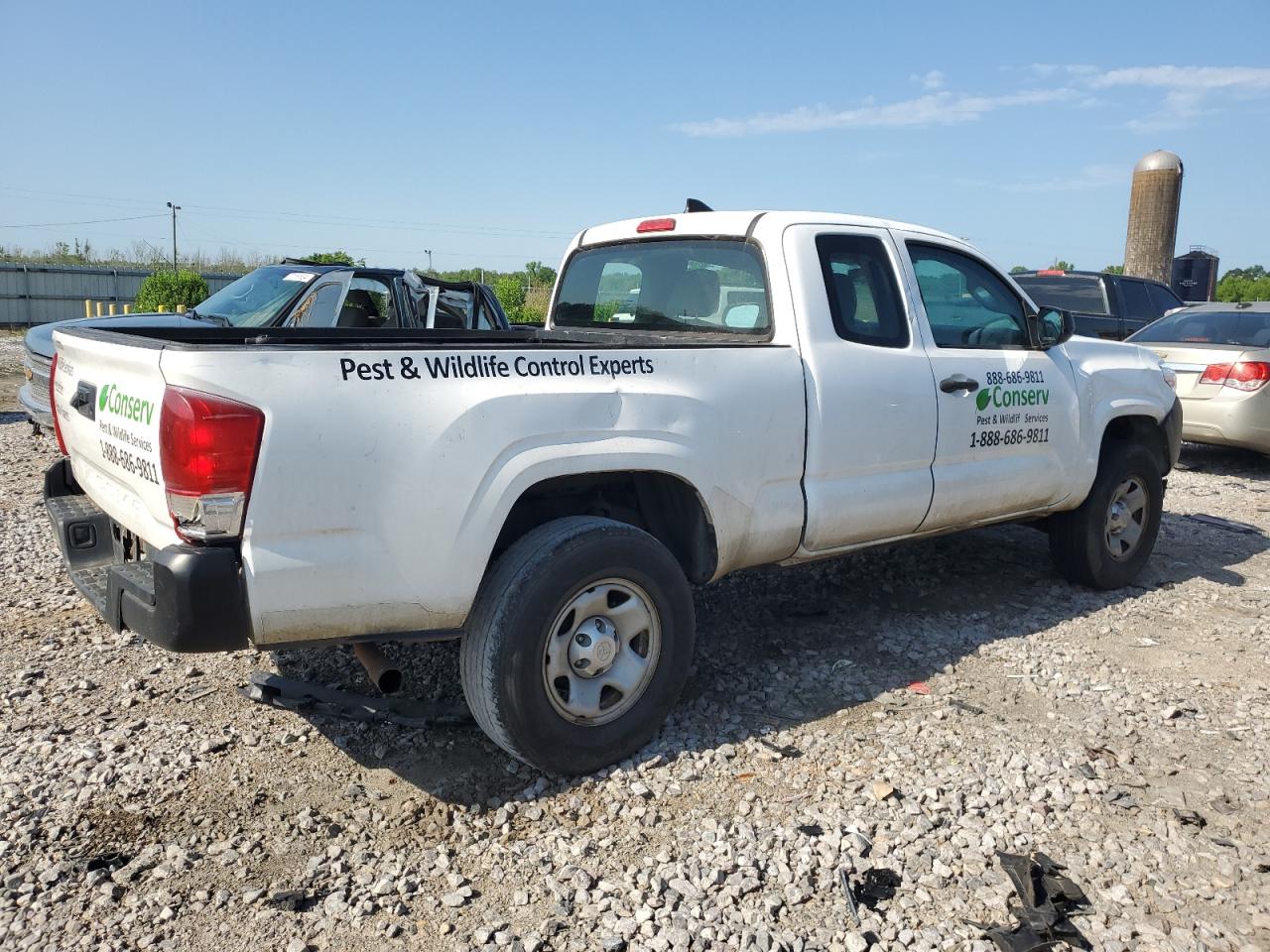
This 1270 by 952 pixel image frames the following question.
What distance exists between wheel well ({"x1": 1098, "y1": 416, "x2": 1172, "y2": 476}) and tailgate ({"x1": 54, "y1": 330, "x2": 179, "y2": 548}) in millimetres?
5010

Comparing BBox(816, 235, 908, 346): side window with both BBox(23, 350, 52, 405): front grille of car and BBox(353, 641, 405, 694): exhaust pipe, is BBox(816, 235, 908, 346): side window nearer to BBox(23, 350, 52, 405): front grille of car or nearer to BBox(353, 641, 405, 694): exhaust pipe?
BBox(353, 641, 405, 694): exhaust pipe

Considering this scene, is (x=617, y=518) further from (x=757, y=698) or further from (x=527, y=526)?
(x=757, y=698)

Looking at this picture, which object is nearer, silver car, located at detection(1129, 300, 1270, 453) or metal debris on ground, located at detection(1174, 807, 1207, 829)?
metal debris on ground, located at detection(1174, 807, 1207, 829)

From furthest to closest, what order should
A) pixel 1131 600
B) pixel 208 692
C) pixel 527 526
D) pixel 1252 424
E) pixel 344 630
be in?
pixel 1252 424
pixel 1131 600
pixel 208 692
pixel 527 526
pixel 344 630

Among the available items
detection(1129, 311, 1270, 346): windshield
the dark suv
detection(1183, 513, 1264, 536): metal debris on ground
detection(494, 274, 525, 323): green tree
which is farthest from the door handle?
detection(494, 274, 525, 323): green tree

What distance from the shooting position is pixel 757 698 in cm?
421

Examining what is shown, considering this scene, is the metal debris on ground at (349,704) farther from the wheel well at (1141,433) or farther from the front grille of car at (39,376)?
the front grille of car at (39,376)

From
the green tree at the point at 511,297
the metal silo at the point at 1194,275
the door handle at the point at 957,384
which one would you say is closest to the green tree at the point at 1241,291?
the metal silo at the point at 1194,275

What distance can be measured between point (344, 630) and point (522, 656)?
58cm

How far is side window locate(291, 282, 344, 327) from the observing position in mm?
8195

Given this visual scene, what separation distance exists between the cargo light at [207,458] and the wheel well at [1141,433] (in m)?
4.83

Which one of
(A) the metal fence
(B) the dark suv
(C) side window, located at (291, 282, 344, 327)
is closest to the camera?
(C) side window, located at (291, 282, 344, 327)

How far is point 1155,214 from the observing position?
782 inches

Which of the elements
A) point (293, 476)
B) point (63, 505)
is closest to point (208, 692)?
point (63, 505)
